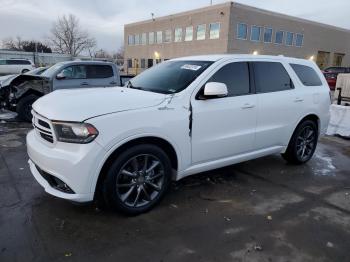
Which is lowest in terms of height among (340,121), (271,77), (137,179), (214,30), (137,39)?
(340,121)

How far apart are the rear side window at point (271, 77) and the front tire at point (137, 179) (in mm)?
1893

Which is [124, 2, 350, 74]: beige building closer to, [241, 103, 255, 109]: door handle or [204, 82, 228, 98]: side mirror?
[241, 103, 255, 109]: door handle

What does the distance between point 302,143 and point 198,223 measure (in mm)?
2883

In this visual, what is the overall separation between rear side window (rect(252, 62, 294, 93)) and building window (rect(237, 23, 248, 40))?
33.3 metres

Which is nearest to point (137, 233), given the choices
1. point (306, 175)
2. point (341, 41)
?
point (306, 175)

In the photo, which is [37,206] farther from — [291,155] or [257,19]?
[257,19]

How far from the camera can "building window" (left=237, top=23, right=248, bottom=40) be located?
36.0 meters

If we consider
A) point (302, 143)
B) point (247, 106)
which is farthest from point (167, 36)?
point (247, 106)

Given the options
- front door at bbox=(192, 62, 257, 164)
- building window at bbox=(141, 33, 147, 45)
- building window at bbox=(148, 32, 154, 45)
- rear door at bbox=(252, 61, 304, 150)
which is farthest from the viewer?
building window at bbox=(141, 33, 147, 45)

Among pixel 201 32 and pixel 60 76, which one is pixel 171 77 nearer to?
pixel 60 76

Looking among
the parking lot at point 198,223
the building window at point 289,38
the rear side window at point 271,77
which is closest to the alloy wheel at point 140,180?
the parking lot at point 198,223

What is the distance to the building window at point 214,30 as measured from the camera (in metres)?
36.2

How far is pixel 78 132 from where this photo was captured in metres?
2.97

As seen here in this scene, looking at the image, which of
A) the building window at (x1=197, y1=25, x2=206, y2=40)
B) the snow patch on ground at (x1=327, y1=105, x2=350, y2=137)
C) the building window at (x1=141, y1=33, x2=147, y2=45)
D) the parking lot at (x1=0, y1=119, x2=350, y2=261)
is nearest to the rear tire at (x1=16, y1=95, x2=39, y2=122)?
the parking lot at (x1=0, y1=119, x2=350, y2=261)
